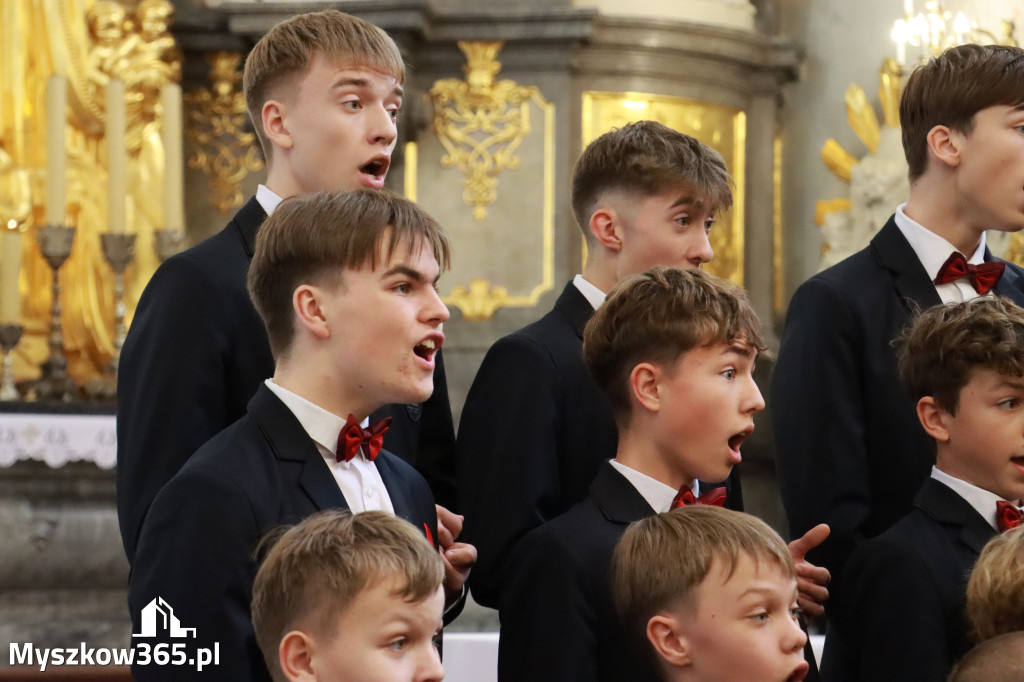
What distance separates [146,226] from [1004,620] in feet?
16.1

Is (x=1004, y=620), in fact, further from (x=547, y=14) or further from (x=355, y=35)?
(x=547, y=14)

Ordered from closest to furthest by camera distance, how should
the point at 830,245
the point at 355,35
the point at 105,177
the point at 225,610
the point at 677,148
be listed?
1. the point at 225,610
2. the point at 355,35
3. the point at 677,148
4. the point at 105,177
5. the point at 830,245

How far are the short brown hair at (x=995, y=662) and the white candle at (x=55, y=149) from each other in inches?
171

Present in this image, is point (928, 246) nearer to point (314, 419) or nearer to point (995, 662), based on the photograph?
point (995, 662)

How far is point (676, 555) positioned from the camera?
229 cm

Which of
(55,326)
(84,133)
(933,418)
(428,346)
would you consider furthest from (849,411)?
(84,133)

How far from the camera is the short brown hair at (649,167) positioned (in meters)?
2.97

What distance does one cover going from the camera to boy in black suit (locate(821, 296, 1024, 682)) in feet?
8.17

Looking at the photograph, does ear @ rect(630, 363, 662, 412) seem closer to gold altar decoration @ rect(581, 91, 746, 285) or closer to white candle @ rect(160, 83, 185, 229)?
white candle @ rect(160, 83, 185, 229)

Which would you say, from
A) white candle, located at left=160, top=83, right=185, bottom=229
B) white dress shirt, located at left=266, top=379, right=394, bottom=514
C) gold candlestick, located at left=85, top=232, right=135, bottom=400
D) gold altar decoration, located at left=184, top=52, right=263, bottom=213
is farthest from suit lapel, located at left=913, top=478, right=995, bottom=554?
gold altar decoration, located at left=184, top=52, right=263, bottom=213

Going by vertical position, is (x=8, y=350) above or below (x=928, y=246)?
below

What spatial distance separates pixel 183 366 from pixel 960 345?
4.35 ft

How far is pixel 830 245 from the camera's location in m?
7.35

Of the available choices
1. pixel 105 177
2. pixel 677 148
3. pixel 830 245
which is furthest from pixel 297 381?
pixel 830 245
